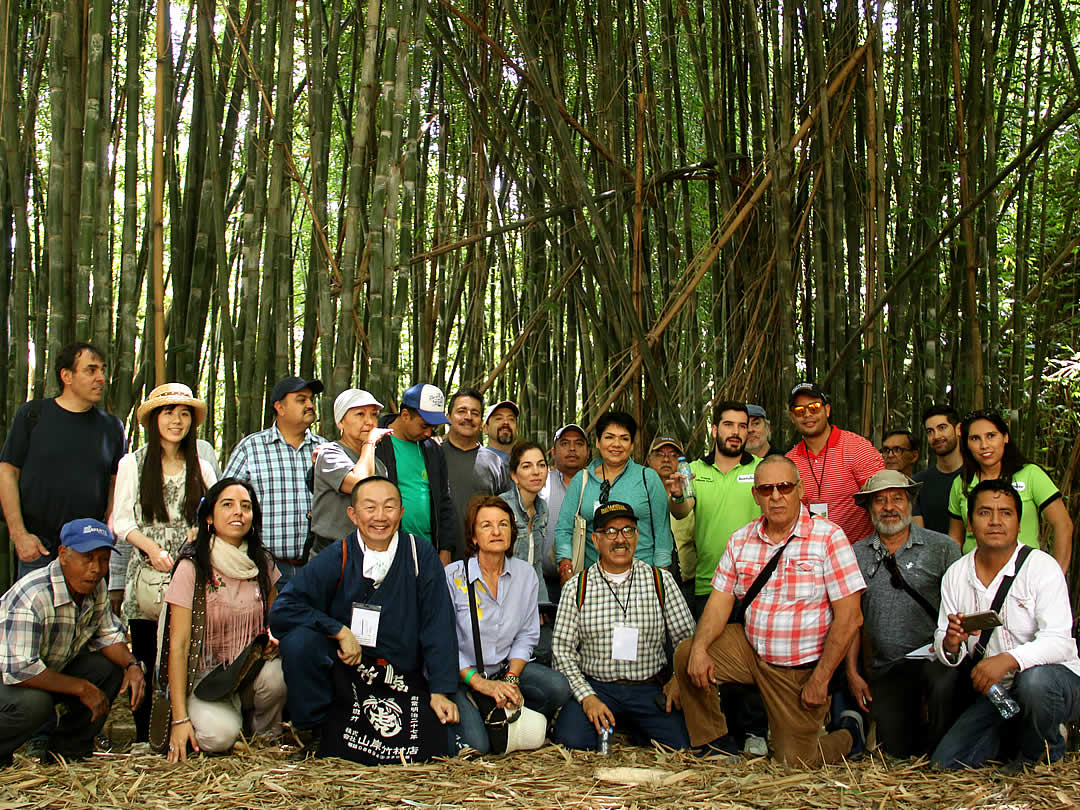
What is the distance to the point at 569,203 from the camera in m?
3.97

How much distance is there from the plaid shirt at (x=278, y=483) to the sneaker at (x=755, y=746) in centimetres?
143

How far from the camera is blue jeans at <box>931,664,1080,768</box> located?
101 inches

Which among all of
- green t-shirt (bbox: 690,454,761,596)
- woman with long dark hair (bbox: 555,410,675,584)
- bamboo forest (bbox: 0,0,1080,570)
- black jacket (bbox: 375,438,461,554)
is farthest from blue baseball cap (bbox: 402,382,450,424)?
green t-shirt (bbox: 690,454,761,596)

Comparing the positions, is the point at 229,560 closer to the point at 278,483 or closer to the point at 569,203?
the point at 278,483

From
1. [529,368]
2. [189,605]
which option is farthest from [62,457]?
[529,368]

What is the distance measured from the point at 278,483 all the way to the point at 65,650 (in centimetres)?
72

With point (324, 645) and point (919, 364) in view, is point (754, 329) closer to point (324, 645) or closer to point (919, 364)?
point (919, 364)

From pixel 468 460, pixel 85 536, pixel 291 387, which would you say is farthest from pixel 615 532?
pixel 85 536

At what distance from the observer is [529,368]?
5793 millimetres

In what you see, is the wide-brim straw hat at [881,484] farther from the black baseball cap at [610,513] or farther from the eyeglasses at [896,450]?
the black baseball cap at [610,513]

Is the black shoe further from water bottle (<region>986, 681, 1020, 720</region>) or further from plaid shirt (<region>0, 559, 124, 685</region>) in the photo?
water bottle (<region>986, 681, 1020, 720</region>)

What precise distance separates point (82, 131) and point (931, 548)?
9.39ft

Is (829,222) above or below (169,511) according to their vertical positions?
above

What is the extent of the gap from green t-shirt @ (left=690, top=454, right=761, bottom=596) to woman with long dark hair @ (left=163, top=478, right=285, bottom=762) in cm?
134
